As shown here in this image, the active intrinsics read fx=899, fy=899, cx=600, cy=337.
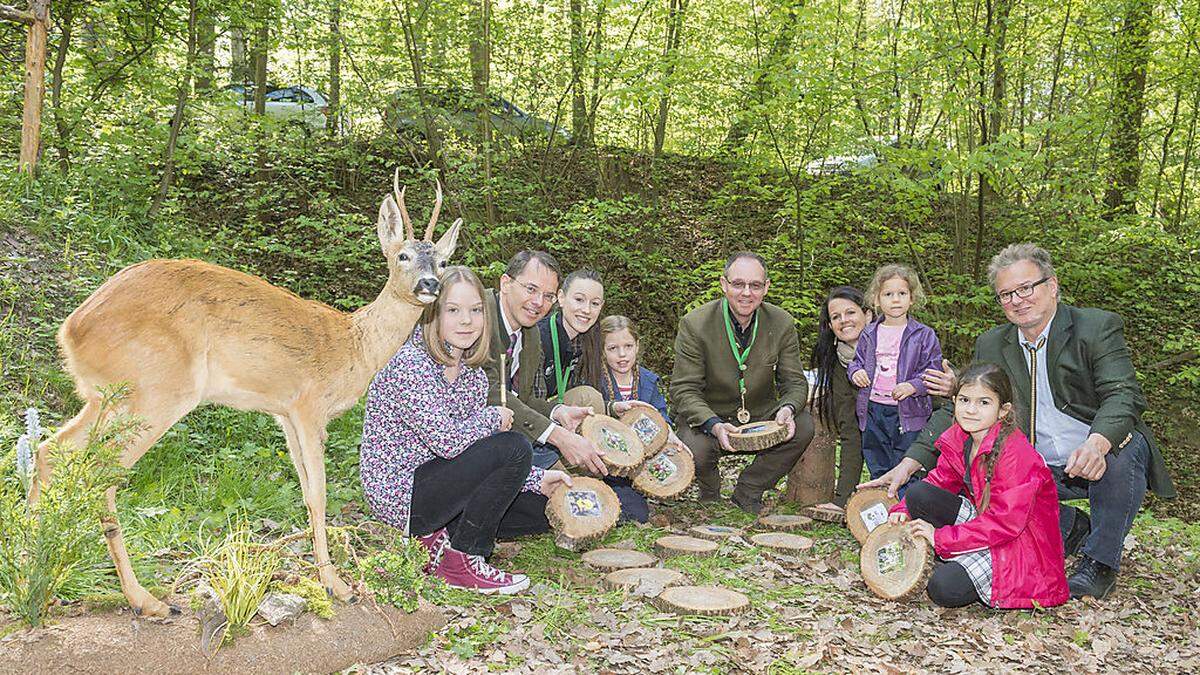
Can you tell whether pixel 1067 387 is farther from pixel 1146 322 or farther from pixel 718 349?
pixel 1146 322

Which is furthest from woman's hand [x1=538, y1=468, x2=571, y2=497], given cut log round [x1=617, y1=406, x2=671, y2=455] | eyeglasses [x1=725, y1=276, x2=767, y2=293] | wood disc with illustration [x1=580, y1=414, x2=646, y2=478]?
eyeglasses [x1=725, y1=276, x2=767, y2=293]

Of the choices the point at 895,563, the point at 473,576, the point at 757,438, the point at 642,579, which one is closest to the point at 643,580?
the point at 642,579

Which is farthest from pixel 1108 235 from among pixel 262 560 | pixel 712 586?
pixel 262 560

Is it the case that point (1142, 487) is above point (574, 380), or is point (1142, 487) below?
below

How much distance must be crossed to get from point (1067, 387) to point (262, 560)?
4.09m

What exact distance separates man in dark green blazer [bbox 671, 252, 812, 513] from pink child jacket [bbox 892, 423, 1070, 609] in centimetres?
163

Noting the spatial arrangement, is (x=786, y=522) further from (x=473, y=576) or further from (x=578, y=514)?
(x=473, y=576)

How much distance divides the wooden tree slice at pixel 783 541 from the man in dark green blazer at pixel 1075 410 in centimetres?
56

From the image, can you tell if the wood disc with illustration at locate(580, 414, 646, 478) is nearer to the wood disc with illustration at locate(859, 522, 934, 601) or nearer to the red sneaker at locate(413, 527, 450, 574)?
the red sneaker at locate(413, 527, 450, 574)

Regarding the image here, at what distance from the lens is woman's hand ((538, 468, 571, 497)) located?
4492 mm

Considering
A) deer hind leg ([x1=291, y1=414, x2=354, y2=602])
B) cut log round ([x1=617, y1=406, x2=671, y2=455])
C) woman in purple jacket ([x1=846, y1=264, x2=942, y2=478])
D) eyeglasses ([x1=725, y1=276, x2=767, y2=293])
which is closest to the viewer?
deer hind leg ([x1=291, y1=414, x2=354, y2=602])

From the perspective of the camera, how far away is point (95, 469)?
9.27ft

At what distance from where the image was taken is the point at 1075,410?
15.8ft

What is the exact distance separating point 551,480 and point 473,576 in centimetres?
67
